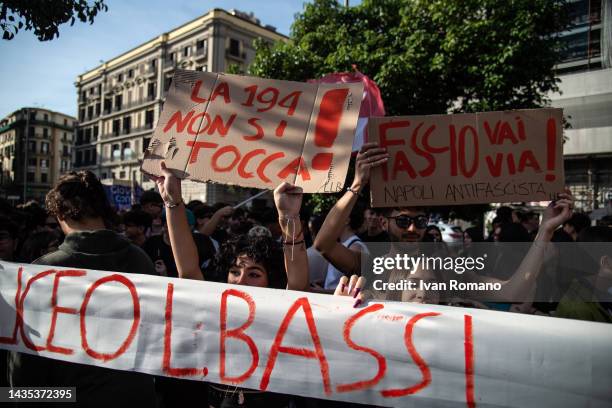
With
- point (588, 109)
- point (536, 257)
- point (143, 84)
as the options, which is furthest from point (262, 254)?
point (143, 84)

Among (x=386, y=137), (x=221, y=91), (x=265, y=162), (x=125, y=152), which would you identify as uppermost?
(x=125, y=152)

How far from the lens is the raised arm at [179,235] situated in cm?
204

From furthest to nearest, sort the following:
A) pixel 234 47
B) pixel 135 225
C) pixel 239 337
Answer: pixel 234 47, pixel 135 225, pixel 239 337

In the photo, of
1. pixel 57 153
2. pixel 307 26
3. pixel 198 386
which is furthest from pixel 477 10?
pixel 57 153

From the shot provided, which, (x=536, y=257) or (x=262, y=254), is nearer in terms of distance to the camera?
(x=536, y=257)

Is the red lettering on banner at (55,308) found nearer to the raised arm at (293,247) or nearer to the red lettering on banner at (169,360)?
the red lettering on banner at (169,360)

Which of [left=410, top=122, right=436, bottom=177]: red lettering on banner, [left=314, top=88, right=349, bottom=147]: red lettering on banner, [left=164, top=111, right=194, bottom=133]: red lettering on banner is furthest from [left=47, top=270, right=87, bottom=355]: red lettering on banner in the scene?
[left=410, top=122, right=436, bottom=177]: red lettering on banner

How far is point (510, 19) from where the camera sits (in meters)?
10.1

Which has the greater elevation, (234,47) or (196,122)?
(234,47)

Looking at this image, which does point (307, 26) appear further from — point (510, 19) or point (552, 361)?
point (552, 361)

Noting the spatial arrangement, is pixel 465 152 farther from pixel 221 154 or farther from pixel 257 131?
pixel 221 154

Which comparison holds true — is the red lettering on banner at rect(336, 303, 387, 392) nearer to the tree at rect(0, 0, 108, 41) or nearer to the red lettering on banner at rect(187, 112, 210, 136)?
the red lettering on banner at rect(187, 112, 210, 136)

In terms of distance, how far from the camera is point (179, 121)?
7.57 ft

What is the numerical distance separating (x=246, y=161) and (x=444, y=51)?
32.1ft
